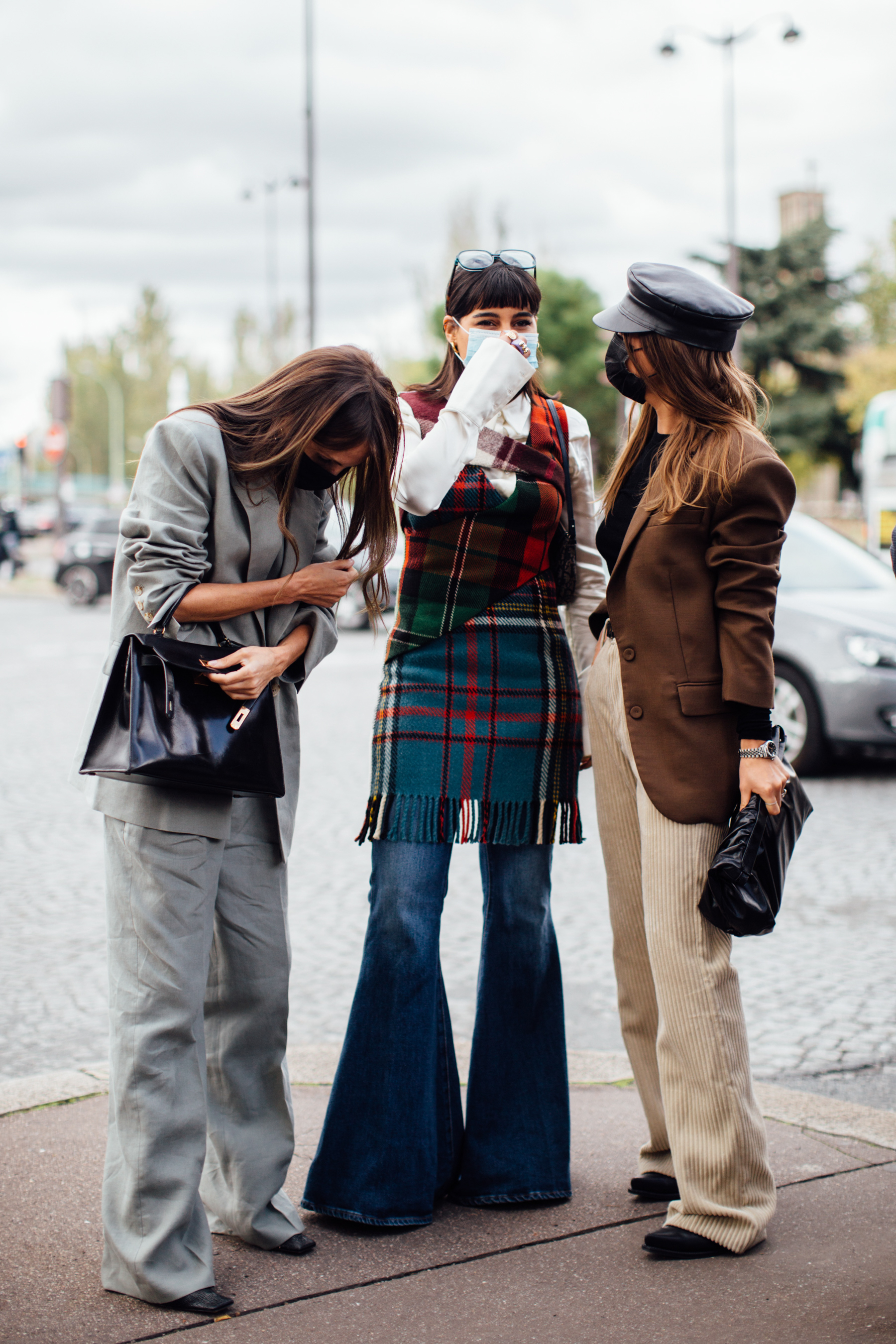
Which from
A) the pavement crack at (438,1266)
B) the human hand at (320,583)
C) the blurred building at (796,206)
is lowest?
the pavement crack at (438,1266)

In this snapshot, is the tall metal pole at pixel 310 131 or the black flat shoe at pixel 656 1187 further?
the tall metal pole at pixel 310 131

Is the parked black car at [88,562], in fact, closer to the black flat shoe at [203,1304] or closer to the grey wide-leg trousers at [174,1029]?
the grey wide-leg trousers at [174,1029]

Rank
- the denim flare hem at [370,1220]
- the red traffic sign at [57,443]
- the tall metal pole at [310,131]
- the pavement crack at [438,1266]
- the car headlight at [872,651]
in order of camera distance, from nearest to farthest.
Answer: the pavement crack at [438,1266]
the denim flare hem at [370,1220]
the car headlight at [872,651]
the tall metal pole at [310,131]
the red traffic sign at [57,443]

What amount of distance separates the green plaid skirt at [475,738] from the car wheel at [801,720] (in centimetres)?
595

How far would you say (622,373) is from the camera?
9.68ft

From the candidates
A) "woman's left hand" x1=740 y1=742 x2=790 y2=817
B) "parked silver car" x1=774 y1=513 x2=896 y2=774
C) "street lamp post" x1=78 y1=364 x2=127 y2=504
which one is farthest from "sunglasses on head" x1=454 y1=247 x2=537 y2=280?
"street lamp post" x1=78 y1=364 x2=127 y2=504

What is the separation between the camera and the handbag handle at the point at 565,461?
10.2ft

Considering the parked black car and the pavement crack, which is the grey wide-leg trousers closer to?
the pavement crack

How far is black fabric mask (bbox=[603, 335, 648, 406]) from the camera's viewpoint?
292cm

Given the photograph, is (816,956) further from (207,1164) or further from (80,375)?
(80,375)

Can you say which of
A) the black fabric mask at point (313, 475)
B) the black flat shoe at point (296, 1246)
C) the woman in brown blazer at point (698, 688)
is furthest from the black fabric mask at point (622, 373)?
the black flat shoe at point (296, 1246)

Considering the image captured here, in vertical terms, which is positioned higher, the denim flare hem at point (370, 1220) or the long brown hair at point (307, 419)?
the long brown hair at point (307, 419)

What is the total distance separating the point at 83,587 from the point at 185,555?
2322cm

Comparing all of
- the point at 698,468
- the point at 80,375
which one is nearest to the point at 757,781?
the point at 698,468
